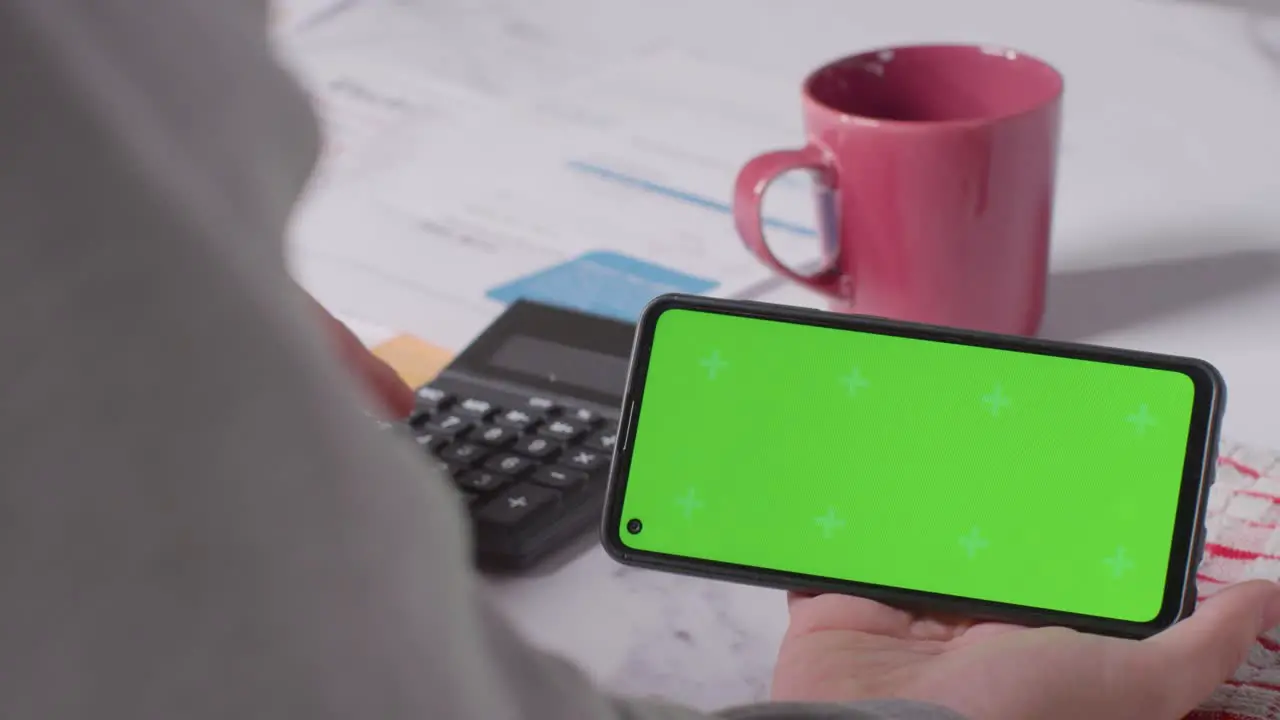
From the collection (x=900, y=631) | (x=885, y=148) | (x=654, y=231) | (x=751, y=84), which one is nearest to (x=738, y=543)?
(x=900, y=631)

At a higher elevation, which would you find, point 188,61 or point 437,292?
point 188,61

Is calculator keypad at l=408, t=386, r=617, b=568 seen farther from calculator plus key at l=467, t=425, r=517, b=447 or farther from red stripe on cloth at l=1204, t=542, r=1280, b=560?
red stripe on cloth at l=1204, t=542, r=1280, b=560

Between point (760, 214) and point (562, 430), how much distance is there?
0.14m

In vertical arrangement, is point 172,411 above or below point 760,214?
above

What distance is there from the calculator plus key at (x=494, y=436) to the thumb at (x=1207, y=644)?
23cm

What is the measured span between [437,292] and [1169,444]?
354 mm

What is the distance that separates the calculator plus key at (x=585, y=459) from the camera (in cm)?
51

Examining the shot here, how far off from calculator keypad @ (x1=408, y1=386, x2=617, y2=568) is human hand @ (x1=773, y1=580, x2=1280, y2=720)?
10 cm

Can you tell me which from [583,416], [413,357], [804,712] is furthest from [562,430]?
[804,712]

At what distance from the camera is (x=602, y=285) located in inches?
26.3

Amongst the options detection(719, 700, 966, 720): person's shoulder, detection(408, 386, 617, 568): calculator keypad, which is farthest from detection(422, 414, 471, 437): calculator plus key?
detection(719, 700, 966, 720): person's shoulder

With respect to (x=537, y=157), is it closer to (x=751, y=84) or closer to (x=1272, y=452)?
(x=751, y=84)

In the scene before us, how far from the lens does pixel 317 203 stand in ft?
2.42

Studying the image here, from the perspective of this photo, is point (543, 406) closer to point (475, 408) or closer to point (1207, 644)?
point (475, 408)
